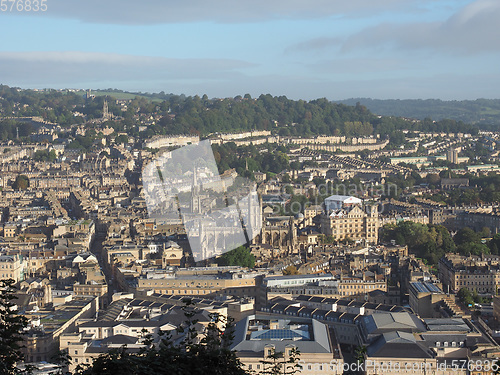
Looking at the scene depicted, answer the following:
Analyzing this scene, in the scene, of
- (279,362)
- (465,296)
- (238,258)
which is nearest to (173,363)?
(279,362)

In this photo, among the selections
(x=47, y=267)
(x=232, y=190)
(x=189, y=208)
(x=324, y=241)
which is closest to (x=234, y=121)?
(x=232, y=190)

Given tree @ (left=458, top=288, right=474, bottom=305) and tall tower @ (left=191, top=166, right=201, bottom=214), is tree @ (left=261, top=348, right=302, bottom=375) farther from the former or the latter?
tall tower @ (left=191, top=166, right=201, bottom=214)

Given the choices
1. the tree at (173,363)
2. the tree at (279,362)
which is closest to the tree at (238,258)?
the tree at (279,362)

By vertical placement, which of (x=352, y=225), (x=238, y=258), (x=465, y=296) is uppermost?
(x=238, y=258)

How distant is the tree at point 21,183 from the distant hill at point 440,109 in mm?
95941

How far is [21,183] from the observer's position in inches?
2008

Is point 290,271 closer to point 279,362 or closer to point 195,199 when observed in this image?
point 195,199

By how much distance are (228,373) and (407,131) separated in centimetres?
8034

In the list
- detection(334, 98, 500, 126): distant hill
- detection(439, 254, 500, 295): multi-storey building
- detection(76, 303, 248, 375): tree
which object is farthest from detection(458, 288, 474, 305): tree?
detection(334, 98, 500, 126): distant hill

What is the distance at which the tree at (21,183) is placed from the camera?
50.8 m

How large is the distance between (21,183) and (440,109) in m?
121

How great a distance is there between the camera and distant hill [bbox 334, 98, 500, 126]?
148550mm

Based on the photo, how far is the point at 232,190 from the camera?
47.2m

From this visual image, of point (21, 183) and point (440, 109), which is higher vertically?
point (440, 109)
